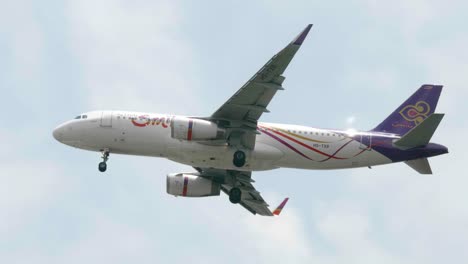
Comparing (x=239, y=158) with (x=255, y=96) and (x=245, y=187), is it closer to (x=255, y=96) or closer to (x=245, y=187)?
(x=255, y=96)

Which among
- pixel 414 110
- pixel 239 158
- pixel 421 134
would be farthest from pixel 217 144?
pixel 414 110

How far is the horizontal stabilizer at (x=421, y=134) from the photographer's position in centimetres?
6088

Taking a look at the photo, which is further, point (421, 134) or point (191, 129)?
point (421, 134)

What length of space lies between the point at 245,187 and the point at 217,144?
26.1ft

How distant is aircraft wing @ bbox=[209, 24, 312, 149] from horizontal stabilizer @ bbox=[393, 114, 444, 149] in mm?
9450

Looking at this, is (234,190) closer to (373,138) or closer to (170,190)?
(170,190)

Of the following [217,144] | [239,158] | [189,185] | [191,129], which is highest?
[191,129]

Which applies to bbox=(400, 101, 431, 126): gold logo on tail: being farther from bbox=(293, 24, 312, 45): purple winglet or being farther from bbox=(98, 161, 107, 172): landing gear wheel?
bbox=(98, 161, 107, 172): landing gear wheel

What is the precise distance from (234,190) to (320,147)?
734cm

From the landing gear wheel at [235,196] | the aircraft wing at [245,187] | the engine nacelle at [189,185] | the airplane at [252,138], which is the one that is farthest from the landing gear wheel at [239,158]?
the engine nacelle at [189,185]

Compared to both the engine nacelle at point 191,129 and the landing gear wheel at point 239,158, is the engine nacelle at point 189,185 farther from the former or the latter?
the engine nacelle at point 191,129

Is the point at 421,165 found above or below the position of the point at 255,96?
below

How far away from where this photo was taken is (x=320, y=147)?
63750 millimetres

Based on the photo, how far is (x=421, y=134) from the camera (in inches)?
2445
